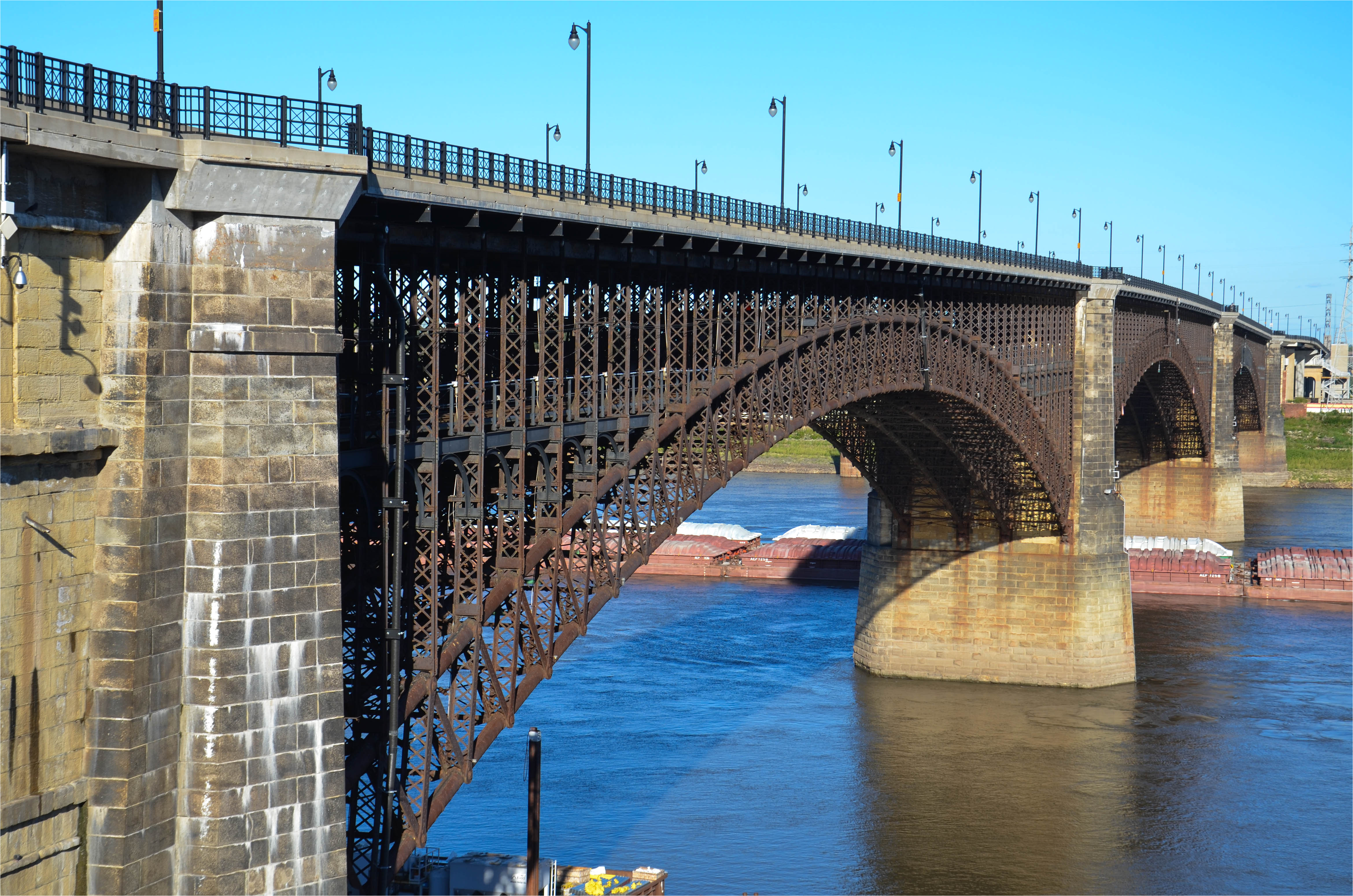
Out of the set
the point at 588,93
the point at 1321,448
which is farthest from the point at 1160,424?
the point at 588,93

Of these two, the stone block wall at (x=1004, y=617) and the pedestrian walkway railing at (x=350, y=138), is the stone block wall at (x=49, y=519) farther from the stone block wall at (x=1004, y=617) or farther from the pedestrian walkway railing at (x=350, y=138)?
the stone block wall at (x=1004, y=617)

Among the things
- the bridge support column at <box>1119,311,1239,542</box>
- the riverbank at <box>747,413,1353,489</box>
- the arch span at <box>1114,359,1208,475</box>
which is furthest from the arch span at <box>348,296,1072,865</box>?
the riverbank at <box>747,413,1353,489</box>

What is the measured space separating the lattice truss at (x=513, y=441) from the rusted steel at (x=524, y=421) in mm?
51

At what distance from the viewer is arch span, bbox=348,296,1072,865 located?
23047mm

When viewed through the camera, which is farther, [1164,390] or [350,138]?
[1164,390]

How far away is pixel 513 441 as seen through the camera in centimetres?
2536

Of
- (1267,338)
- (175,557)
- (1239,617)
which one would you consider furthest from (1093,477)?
(1267,338)

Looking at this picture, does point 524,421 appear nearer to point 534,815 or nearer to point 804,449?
point 534,815

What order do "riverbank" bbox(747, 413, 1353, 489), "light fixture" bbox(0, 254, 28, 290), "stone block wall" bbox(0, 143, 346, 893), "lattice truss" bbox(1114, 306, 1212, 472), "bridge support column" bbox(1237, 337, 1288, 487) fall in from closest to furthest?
"light fixture" bbox(0, 254, 28, 290) < "stone block wall" bbox(0, 143, 346, 893) < "lattice truss" bbox(1114, 306, 1212, 472) < "riverbank" bbox(747, 413, 1353, 489) < "bridge support column" bbox(1237, 337, 1288, 487)

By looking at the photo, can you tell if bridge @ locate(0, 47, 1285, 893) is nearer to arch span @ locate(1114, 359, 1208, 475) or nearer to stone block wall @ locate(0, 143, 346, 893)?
stone block wall @ locate(0, 143, 346, 893)

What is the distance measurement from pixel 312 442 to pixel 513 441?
7383 millimetres

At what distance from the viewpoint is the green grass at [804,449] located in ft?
468

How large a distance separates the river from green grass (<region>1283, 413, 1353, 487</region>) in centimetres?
7598

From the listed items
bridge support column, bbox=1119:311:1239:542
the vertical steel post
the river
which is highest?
bridge support column, bbox=1119:311:1239:542
